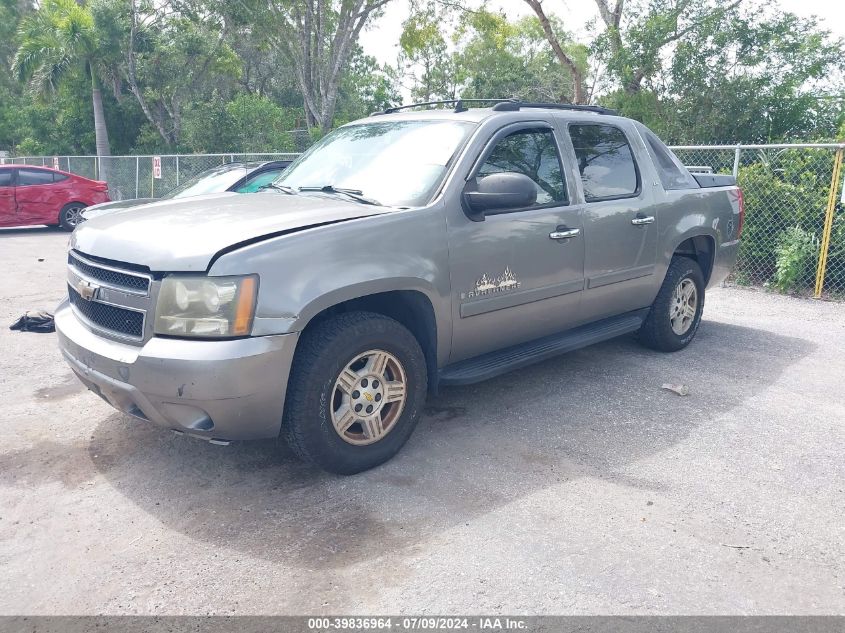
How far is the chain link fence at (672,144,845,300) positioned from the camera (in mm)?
8578

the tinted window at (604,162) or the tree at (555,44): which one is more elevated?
the tree at (555,44)

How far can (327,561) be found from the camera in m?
3.01

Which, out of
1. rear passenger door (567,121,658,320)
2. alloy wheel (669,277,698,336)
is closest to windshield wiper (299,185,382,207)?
rear passenger door (567,121,658,320)

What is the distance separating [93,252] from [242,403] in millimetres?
1200

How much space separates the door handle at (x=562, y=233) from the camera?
4.53m

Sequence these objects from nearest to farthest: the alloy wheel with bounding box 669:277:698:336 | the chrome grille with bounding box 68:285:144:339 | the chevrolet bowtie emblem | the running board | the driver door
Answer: the chrome grille with bounding box 68:285:144:339, the chevrolet bowtie emblem, the driver door, the running board, the alloy wheel with bounding box 669:277:698:336

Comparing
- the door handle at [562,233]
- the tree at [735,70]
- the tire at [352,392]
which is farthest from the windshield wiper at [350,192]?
the tree at [735,70]

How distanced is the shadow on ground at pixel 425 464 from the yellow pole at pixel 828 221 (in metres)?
3.77

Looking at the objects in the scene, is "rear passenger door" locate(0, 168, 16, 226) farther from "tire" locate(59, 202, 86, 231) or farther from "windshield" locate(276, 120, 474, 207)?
"windshield" locate(276, 120, 474, 207)

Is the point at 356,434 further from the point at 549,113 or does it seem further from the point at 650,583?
the point at 549,113

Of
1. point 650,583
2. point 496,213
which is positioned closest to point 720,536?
point 650,583

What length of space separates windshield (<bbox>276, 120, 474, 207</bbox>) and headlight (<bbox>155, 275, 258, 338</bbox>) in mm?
1148

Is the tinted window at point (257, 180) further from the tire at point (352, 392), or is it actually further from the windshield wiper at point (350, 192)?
the tire at point (352, 392)

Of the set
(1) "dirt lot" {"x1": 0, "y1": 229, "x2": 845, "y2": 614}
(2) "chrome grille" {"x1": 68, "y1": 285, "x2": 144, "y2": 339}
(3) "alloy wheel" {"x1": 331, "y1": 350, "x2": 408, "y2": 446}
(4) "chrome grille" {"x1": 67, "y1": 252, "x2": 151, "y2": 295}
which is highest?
(4) "chrome grille" {"x1": 67, "y1": 252, "x2": 151, "y2": 295}
